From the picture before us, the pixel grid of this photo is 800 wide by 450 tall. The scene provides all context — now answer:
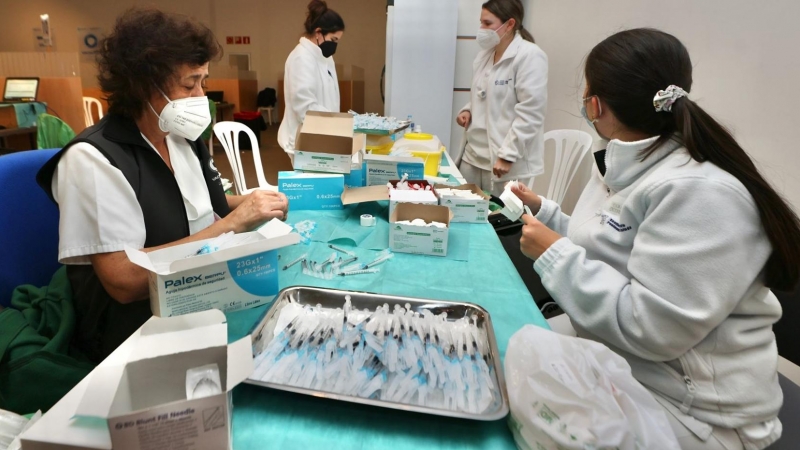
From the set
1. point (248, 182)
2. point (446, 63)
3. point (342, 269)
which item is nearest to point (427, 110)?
point (446, 63)

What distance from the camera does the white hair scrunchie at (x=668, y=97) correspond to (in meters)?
0.97

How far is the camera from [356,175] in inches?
81.2

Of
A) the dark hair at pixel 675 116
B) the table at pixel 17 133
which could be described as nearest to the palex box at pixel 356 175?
the dark hair at pixel 675 116

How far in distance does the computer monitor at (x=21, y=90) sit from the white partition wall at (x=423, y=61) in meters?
4.35

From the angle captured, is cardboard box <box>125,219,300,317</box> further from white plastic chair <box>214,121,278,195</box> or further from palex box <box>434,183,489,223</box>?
white plastic chair <box>214,121,278,195</box>

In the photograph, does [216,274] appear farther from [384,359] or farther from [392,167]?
[392,167]

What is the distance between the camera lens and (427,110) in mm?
4453

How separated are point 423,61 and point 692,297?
390 cm

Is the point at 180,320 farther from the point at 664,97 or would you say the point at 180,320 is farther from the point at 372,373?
the point at 664,97

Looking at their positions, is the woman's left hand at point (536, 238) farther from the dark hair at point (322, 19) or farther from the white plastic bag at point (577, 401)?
the dark hair at point (322, 19)

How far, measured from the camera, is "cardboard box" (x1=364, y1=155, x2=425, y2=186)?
6.59 ft

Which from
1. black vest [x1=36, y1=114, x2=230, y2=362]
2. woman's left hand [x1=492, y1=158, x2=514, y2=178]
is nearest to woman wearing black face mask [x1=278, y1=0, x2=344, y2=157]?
woman's left hand [x1=492, y1=158, x2=514, y2=178]

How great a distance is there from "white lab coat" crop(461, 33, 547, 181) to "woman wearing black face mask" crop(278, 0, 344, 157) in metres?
1.03

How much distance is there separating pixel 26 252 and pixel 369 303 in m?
0.91
